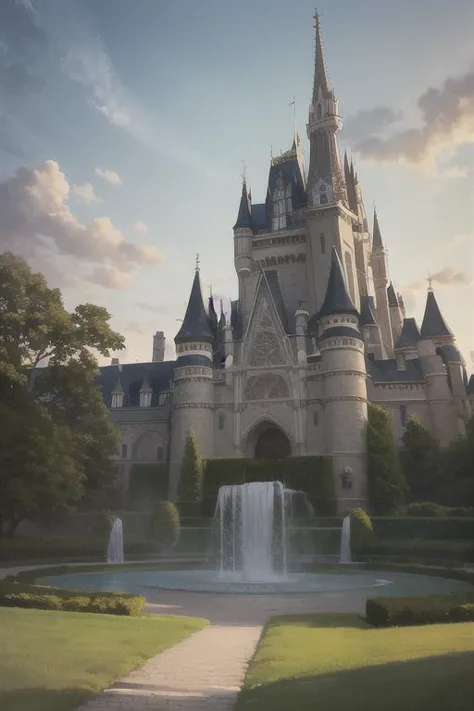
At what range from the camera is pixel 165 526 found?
130 feet

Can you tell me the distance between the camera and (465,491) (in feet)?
143

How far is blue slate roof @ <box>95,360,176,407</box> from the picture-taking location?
71125 mm

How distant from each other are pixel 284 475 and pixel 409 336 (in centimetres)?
2497

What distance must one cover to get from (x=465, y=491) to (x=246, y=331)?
26.9 metres

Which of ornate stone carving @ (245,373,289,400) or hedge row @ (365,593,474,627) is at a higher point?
ornate stone carving @ (245,373,289,400)

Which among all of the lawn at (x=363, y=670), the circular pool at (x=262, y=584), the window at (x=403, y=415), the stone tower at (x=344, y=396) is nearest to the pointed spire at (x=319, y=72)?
the stone tower at (x=344, y=396)

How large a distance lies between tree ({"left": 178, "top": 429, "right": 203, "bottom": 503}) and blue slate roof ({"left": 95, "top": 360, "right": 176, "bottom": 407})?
19673 millimetres

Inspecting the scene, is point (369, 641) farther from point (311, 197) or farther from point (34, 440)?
point (311, 197)

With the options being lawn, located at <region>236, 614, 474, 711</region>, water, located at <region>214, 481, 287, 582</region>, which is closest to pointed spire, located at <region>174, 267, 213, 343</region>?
water, located at <region>214, 481, 287, 582</region>

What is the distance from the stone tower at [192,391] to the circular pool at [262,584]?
89.9 ft

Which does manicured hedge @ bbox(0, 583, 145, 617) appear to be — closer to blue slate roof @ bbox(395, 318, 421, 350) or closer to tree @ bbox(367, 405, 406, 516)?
tree @ bbox(367, 405, 406, 516)

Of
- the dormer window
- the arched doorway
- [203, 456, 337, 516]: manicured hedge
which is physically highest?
the dormer window

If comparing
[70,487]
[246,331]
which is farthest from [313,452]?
[70,487]

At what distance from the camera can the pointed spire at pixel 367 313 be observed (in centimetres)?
6581
